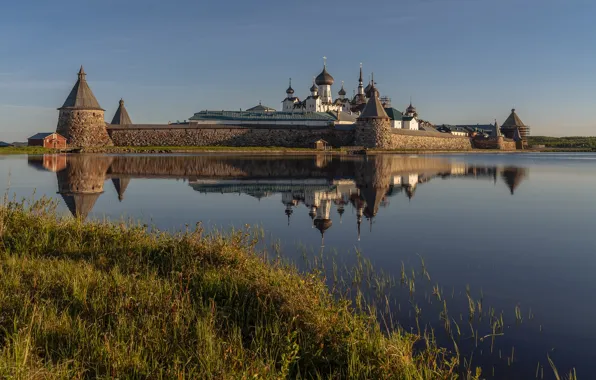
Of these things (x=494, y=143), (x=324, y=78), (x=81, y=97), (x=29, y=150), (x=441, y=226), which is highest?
(x=324, y=78)

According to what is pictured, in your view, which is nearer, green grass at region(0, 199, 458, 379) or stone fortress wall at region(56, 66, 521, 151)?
green grass at region(0, 199, 458, 379)

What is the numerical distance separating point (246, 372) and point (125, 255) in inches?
130

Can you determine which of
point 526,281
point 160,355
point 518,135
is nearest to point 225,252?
point 160,355

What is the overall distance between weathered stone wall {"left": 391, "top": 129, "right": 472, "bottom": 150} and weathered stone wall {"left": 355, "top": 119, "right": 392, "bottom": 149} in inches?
88.4

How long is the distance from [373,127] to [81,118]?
3066 centimetres

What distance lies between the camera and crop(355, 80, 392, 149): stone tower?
184 ft

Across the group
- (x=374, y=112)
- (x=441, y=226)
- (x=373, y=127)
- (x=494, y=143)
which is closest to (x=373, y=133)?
(x=373, y=127)

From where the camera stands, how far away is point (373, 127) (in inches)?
2207

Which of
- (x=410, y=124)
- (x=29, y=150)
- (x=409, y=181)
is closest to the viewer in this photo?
(x=409, y=181)

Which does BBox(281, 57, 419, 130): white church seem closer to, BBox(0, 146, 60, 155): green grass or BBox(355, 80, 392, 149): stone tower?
BBox(355, 80, 392, 149): stone tower

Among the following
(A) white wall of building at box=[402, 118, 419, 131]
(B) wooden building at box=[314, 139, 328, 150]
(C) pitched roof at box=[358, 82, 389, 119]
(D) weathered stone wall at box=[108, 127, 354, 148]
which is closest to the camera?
(C) pitched roof at box=[358, 82, 389, 119]

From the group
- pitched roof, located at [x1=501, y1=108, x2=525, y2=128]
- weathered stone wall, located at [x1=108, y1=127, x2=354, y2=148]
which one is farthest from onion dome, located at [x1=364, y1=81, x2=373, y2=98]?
pitched roof, located at [x1=501, y1=108, x2=525, y2=128]

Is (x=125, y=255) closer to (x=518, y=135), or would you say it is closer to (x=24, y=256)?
(x=24, y=256)

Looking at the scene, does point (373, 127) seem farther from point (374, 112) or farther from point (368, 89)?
point (368, 89)
